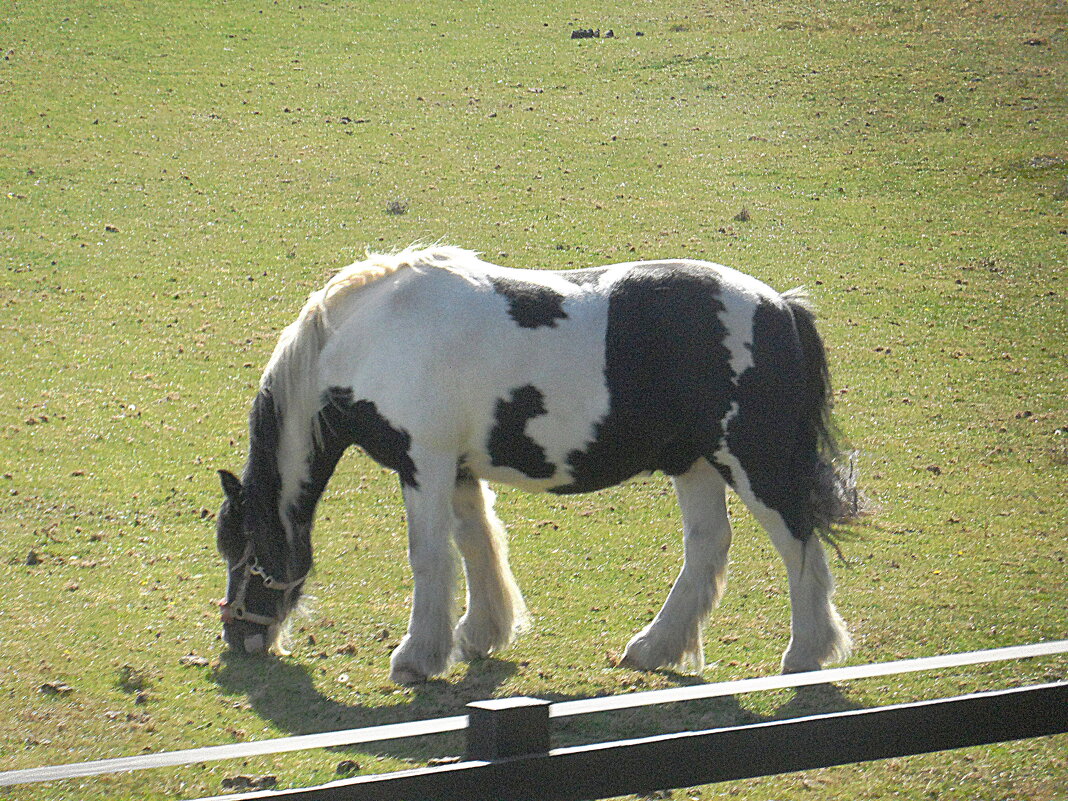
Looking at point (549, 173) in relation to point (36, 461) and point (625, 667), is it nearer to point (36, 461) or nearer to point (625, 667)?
point (36, 461)

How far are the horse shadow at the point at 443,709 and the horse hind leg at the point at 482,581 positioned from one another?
0.12 meters

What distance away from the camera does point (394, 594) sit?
25.7 ft

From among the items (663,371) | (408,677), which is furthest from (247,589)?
(663,371)

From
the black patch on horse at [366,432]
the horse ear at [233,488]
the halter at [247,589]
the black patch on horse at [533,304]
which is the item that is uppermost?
the black patch on horse at [533,304]

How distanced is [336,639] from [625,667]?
162 cm

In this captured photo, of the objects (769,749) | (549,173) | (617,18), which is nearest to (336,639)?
(769,749)

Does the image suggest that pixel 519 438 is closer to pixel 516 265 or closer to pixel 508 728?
pixel 508 728

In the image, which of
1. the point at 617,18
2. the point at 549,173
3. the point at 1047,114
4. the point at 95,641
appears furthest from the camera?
the point at 617,18

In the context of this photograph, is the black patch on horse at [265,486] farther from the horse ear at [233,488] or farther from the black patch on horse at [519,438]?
the black patch on horse at [519,438]

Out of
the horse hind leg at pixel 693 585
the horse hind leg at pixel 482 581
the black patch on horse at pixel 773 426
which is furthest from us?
the horse hind leg at pixel 482 581

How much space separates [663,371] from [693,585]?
118 centimetres

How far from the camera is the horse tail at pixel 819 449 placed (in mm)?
6215

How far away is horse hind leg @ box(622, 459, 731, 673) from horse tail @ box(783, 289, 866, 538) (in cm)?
53

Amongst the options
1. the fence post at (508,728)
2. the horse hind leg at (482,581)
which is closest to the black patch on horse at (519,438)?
the horse hind leg at (482,581)
